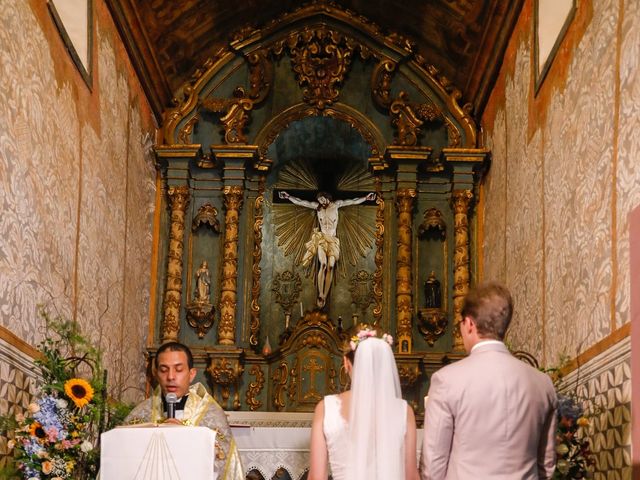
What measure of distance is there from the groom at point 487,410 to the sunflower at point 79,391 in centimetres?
288

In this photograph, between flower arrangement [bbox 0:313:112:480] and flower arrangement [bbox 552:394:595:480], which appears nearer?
flower arrangement [bbox 552:394:595:480]

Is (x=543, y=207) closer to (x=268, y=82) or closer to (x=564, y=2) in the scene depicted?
(x=564, y=2)

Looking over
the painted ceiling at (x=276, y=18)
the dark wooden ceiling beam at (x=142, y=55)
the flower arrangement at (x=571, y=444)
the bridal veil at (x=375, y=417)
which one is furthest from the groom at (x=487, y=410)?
the dark wooden ceiling beam at (x=142, y=55)

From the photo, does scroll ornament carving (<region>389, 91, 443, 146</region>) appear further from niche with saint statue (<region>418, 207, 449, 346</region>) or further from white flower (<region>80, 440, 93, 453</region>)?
white flower (<region>80, 440, 93, 453</region>)

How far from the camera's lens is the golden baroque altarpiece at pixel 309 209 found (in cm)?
1197

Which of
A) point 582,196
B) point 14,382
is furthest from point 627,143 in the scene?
point 14,382

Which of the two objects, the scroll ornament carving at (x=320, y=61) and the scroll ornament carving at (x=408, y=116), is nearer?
the scroll ornament carving at (x=408, y=116)

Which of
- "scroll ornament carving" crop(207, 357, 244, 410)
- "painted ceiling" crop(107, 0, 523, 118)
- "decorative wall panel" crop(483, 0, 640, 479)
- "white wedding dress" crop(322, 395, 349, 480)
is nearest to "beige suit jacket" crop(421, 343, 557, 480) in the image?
"white wedding dress" crop(322, 395, 349, 480)

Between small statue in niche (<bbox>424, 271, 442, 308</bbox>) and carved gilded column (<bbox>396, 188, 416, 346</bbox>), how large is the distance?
200 mm

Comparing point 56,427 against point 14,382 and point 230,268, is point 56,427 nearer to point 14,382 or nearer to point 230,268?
point 14,382

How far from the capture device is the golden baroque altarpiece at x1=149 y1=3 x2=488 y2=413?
12.0 metres

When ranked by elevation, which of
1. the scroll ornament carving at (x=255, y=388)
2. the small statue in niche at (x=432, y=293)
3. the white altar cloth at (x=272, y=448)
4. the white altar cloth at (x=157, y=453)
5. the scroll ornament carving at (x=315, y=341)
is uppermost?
the small statue in niche at (x=432, y=293)

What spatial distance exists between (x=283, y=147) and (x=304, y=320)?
92.4 inches

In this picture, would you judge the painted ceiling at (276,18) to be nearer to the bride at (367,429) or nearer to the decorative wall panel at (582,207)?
the decorative wall panel at (582,207)
